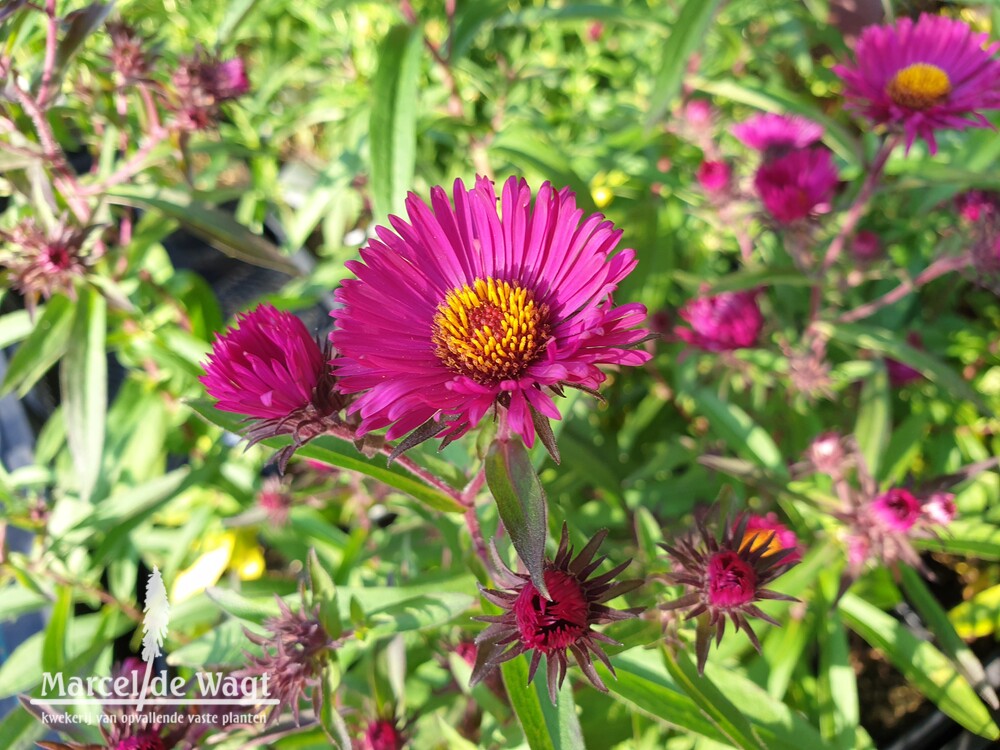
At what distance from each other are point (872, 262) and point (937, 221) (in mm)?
449

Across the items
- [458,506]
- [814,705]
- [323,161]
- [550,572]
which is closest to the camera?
[550,572]

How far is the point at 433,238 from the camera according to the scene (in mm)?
591

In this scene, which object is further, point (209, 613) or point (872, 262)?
point (872, 262)

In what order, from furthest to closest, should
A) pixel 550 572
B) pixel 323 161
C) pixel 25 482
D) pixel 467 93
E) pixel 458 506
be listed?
pixel 323 161 → pixel 467 93 → pixel 25 482 → pixel 458 506 → pixel 550 572

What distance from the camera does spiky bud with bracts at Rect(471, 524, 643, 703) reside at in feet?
1.61

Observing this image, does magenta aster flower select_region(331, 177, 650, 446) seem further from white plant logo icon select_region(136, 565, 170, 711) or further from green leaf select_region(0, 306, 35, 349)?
green leaf select_region(0, 306, 35, 349)

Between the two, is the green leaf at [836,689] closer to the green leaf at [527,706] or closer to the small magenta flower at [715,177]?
the green leaf at [527,706]

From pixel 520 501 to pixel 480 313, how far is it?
20 centimetres

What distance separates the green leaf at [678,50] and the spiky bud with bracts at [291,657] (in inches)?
29.4

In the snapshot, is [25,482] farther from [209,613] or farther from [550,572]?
[550,572]

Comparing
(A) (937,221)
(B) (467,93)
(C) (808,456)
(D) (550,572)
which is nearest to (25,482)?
(D) (550,572)

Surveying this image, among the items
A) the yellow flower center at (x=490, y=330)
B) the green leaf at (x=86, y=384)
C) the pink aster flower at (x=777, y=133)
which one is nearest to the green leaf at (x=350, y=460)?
the yellow flower center at (x=490, y=330)

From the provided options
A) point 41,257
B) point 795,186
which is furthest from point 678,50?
point 41,257

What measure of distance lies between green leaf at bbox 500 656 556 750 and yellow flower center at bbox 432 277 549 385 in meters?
0.26
